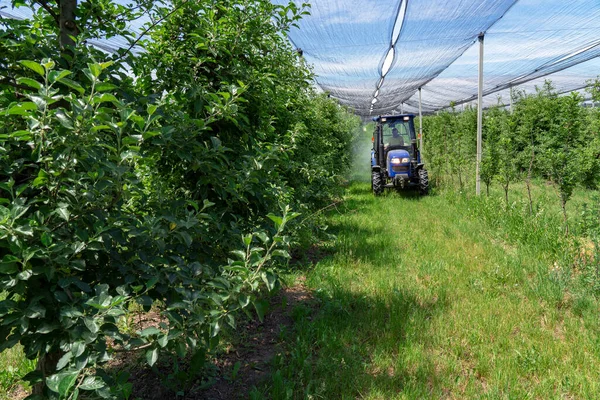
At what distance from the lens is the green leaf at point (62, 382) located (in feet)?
3.53

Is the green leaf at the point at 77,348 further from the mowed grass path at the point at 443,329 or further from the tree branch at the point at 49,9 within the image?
the tree branch at the point at 49,9

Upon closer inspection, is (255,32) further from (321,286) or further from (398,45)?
(398,45)

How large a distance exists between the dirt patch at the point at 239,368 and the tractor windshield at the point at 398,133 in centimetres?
854

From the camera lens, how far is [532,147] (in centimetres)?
661

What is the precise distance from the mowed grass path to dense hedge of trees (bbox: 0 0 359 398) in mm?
1204

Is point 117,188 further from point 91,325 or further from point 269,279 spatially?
point 269,279

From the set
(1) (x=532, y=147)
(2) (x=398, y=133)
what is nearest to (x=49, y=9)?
(1) (x=532, y=147)

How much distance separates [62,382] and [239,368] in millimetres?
1849

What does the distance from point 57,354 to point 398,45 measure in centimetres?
812

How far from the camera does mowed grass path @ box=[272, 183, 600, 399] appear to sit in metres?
2.55

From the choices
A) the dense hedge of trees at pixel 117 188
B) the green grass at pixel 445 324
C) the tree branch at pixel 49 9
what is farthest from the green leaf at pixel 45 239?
the green grass at pixel 445 324

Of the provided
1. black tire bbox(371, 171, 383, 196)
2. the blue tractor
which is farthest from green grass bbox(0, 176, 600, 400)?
black tire bbox(371, 171, 383, 196)

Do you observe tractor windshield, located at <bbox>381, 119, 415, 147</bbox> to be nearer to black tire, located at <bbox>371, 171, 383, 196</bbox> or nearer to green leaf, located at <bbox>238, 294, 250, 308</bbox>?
black tire, located at <bbox>371, 171, 383, 196</bbox>

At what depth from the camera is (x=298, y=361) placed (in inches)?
111
